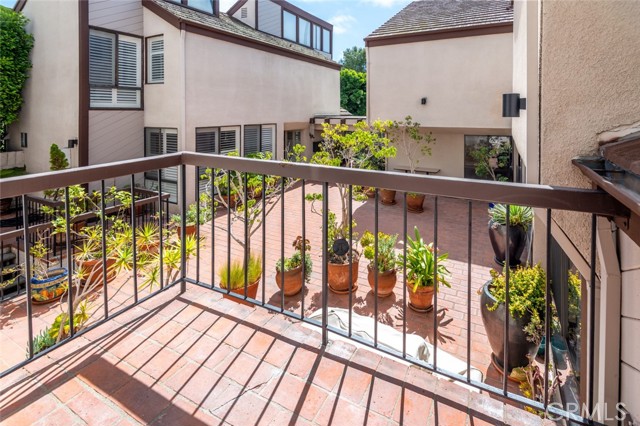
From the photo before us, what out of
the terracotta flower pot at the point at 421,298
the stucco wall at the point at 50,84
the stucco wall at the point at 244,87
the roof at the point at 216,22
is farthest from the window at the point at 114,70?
the terracotta flower pot at the point at 421,298

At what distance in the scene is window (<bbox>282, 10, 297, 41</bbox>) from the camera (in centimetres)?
1678

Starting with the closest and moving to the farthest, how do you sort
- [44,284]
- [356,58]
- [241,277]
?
[241,277], [44,284], [356,58]

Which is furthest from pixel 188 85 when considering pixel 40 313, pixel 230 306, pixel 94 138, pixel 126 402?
pixel 126 402

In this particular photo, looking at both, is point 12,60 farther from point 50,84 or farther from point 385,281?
point 385,281

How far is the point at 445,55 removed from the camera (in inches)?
436

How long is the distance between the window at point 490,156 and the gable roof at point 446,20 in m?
3.46

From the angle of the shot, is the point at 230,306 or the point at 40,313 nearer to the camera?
the point at 230,306

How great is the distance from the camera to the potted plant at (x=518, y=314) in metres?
4.08

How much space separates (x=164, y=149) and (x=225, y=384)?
10.8 metres

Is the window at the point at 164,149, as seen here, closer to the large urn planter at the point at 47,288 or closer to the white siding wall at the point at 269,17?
the large urn planter at the point at 47,288

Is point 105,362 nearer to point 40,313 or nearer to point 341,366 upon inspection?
point 341,366

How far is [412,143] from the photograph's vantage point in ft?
43.0

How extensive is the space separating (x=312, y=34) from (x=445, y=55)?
9.80 m

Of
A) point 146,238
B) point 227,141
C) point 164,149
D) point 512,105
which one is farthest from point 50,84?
point 512,105
